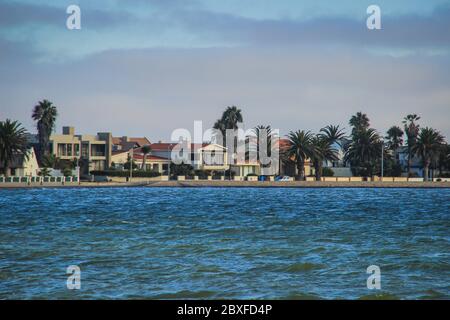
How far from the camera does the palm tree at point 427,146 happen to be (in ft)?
412

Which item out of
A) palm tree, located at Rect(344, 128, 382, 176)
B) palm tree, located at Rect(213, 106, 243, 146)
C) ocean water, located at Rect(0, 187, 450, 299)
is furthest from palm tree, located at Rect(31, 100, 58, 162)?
ocean water, located at Rect(0, 187, 450, 299)

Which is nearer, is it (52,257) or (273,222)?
(52,257)

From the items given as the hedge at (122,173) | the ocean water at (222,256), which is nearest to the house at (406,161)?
the hedge at (122,173)

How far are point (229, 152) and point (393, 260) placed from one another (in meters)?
109

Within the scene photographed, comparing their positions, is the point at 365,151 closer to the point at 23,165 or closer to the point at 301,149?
the point at 301,149

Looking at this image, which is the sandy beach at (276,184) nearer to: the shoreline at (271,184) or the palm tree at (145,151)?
the shoreline at (271,184)

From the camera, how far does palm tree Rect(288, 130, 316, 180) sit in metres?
121

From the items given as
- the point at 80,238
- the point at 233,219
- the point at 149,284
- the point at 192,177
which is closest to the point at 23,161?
the point at 192,177

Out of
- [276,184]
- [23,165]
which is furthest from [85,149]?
[276,184]

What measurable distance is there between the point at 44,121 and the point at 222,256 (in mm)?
98147

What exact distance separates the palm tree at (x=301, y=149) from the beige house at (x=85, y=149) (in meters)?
29.8
